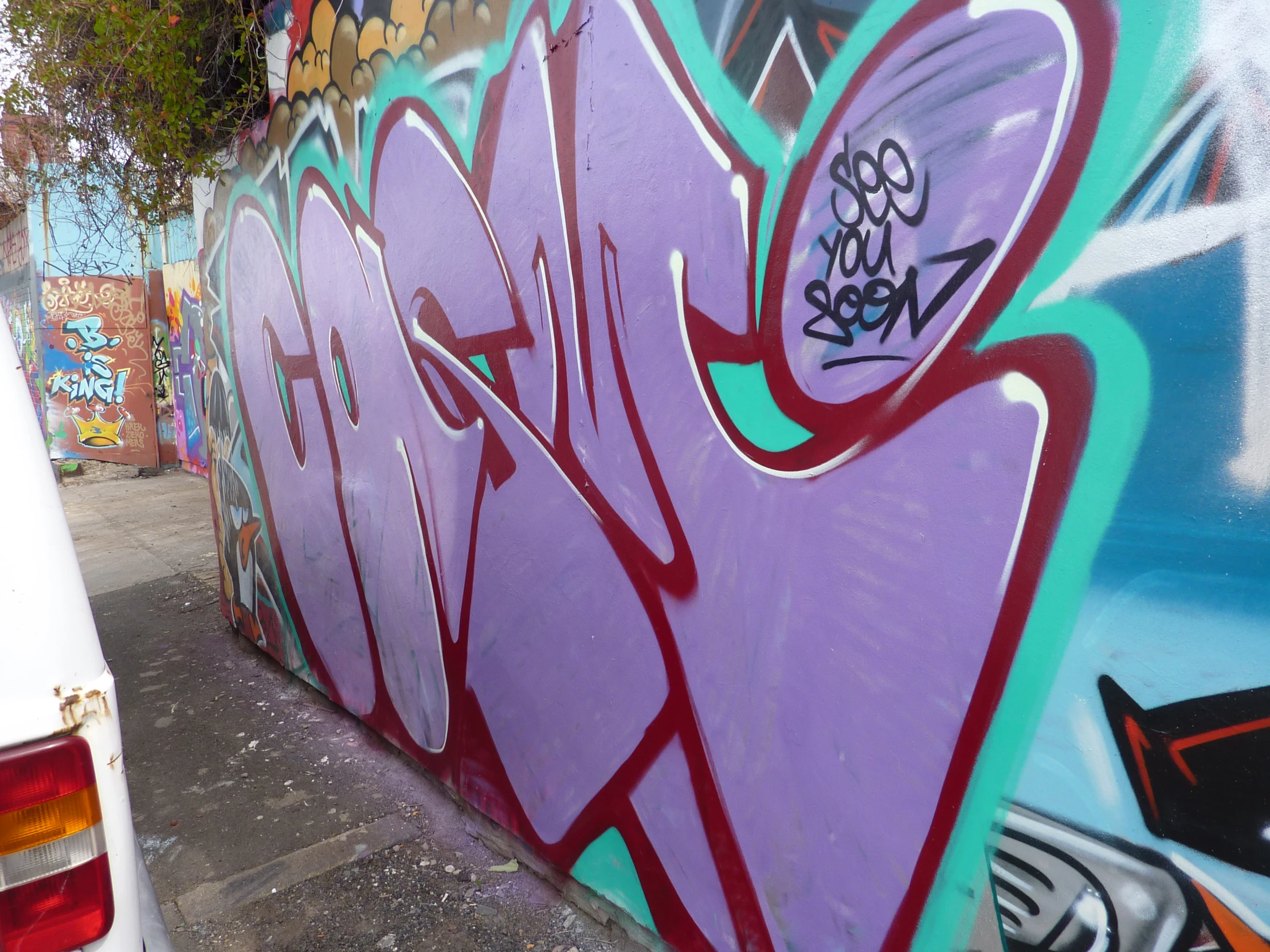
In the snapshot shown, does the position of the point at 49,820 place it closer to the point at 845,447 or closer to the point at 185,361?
the point at 845,447

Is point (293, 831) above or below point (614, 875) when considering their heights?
below

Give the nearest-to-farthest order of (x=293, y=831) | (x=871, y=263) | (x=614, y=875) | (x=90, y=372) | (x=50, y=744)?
(x=50, y=744), (x=871, y=263), (x=614, y=875), (x=293, y=831), (x=90, y=372)

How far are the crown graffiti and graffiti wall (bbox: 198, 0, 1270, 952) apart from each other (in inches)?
479

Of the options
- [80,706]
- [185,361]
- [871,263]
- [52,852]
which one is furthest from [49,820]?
[185,361]

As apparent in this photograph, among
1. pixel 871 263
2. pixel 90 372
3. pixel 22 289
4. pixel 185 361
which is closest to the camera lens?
pixel 871 263

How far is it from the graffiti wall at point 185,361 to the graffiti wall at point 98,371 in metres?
0.65

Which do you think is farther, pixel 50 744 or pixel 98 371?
pixel 98 371

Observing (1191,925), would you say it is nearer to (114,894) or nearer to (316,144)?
(114,894)

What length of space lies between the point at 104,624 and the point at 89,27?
3.76 metres

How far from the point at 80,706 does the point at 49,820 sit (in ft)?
0.57

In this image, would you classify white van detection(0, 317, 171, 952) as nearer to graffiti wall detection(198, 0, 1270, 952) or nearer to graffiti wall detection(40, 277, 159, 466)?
graffiti wall detection(198, 0, 1270, 952)

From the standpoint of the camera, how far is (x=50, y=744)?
1247 mm

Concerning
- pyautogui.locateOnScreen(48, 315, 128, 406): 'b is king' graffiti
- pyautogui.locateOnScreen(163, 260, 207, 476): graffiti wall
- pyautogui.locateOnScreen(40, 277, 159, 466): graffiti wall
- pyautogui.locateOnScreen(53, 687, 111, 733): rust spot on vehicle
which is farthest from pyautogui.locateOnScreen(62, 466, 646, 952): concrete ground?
pyautogui.locateOnScreen(48, 315, 128, 406): 'b is king' graffiti

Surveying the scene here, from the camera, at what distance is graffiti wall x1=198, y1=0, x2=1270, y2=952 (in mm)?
1174
